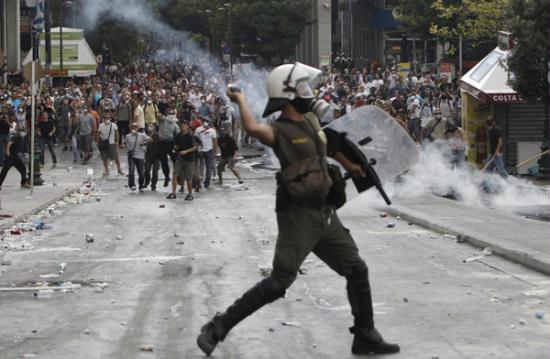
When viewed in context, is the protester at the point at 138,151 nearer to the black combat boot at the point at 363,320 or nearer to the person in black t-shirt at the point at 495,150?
the person in black t-shirt at the point at 495,150

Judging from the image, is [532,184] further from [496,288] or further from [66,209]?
[496,288]

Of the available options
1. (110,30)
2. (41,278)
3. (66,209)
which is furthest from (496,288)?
(110,30)

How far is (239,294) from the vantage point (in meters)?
10.9

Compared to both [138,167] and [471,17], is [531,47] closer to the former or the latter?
[138,167]

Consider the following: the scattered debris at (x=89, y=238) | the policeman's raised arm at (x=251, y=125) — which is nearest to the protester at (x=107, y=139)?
the scattered debris at (x=89, y=238)

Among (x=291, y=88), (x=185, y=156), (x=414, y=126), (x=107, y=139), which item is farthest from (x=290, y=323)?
(x=414, y=126)

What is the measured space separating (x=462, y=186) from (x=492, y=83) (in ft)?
20.7

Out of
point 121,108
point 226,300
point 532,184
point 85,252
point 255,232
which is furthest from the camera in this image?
point 121,108

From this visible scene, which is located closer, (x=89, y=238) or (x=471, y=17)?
(x=89, y=238)

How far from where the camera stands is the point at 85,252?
14750 mm

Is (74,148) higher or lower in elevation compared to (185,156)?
lower

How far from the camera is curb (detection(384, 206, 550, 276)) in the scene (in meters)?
12.2

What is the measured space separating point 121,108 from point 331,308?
1249 inches

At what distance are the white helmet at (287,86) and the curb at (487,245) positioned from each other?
5.02 metres
